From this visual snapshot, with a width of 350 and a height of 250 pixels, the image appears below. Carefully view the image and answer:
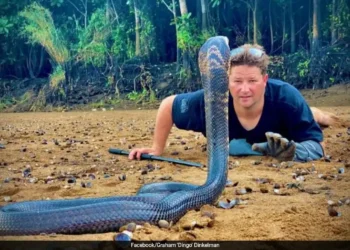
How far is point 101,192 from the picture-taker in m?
2.25

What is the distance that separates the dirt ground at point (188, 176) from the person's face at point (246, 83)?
1.08 feet

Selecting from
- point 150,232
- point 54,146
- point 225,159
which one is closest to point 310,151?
point 225,159

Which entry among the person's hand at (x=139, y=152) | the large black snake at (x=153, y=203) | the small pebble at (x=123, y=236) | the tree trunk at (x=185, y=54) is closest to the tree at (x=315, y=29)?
the tree trunk at (x=185, y=54)

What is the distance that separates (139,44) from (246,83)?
3473 mm

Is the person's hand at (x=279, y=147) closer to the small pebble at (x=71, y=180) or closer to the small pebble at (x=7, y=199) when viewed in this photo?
the small pebble at (x=71, y=180)

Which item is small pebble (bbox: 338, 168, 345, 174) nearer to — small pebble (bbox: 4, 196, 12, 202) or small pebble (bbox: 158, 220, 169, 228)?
small pebble (bbox: 158, 220, 169, 228)

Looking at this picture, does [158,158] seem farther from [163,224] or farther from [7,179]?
[163,224]

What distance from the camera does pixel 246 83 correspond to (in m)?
2.82

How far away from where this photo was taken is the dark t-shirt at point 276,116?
2.91 meters

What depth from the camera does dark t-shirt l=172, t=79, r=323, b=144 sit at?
291 cm

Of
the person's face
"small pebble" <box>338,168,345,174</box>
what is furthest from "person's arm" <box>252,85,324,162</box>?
"small pebble" <box>338,168,345,174</box>

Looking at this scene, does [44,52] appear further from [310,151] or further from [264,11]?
[310,151]

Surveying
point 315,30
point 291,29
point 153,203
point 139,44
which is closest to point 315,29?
point 315,30

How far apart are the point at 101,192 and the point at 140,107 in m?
3.85
